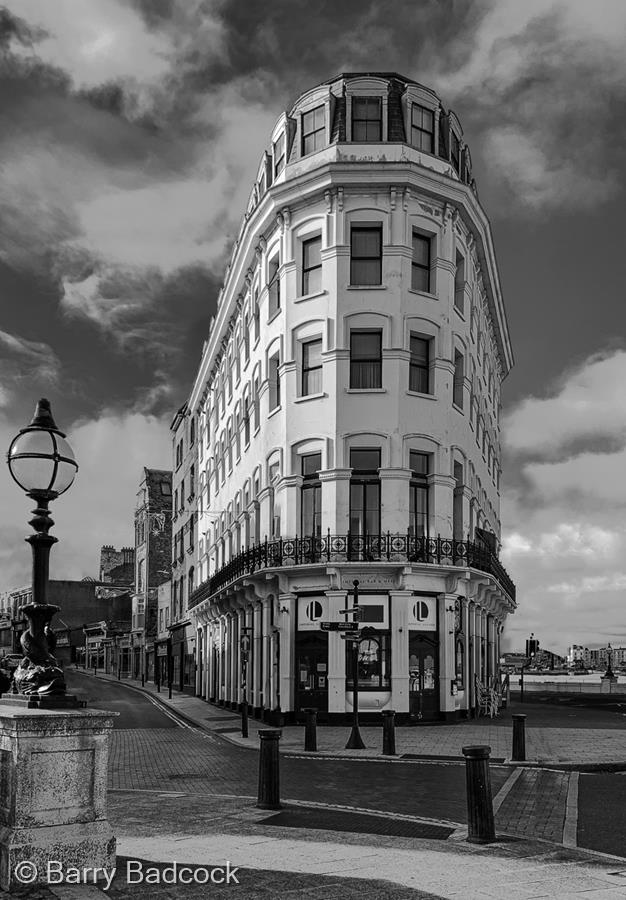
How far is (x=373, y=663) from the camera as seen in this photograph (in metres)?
28.3

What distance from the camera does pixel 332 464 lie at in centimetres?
2962

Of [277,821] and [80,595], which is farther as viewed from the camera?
[80,595]

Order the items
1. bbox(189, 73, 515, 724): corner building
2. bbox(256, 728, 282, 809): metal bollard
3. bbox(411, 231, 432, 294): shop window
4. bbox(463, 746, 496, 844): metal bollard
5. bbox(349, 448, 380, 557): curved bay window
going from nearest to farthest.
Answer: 1. bbox(463, 746, 496, 844): metal bollard
2. bbox(256, 728, 282, 809): metal bollard
3. bbox(189, 73, 515, 724): corner building
4. bbox(349, 448, 380, 557): curved bay window
5. bbox(411, 231, 432, 294): shop window

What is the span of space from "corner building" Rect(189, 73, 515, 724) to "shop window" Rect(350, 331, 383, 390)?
64 millimetres

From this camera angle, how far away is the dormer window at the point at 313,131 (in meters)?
32.2

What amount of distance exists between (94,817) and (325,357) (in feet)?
77.2

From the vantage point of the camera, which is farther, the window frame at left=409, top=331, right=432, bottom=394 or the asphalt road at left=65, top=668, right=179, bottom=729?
the asphalt road at left=65, top=668, right=179, bottom=729

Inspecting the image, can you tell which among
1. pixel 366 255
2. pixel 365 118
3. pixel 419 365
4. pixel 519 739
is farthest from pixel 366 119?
pixel 519 739

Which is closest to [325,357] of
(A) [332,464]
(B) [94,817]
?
(A) [332,464]

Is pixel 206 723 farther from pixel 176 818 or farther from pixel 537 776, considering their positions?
pixel 176 818

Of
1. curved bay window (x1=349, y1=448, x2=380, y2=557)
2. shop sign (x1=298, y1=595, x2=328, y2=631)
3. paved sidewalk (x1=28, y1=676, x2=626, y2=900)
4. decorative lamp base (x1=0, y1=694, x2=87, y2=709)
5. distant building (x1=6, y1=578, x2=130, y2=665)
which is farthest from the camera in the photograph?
distant building (x1=6, y1=578, x2=130, y2=665)

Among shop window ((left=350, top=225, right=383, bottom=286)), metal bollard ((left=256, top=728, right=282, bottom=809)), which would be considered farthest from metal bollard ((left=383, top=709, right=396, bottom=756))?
shop window ((left=350, top=225, right=383, bottom=286))

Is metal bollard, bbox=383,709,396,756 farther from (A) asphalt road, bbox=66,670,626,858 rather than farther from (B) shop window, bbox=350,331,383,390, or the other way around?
(B) shop window, bbox=350,331,383,390

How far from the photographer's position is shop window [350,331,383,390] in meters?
30.1
